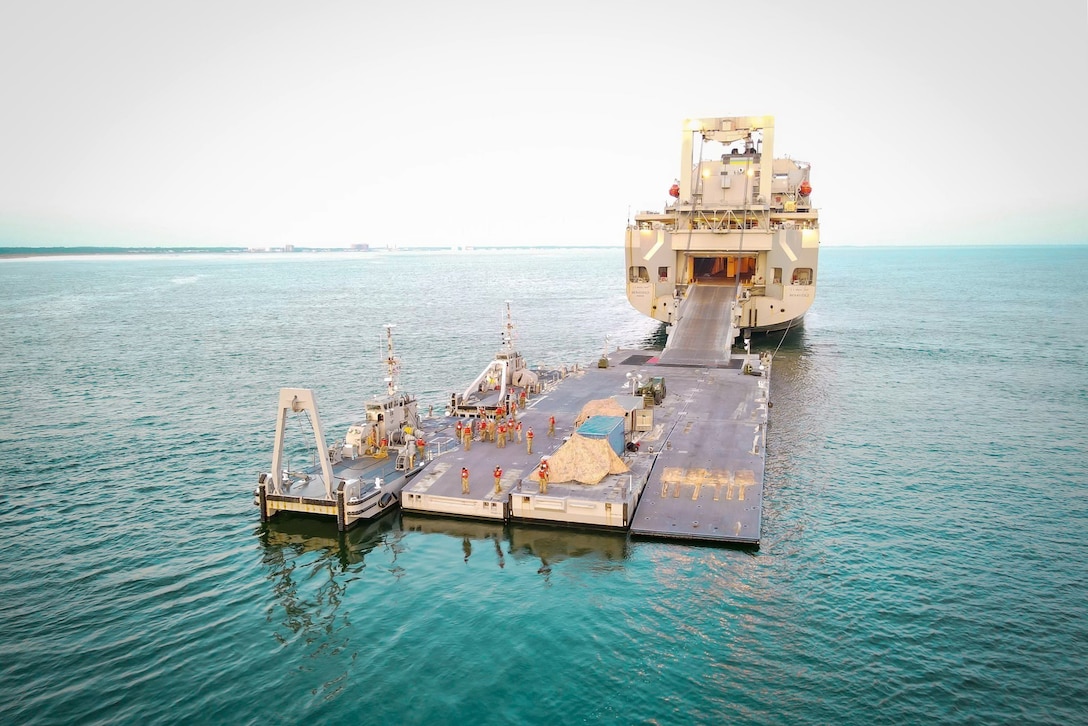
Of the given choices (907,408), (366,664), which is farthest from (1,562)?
(907,408)

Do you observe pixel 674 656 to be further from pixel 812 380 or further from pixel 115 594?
pixel 812 380

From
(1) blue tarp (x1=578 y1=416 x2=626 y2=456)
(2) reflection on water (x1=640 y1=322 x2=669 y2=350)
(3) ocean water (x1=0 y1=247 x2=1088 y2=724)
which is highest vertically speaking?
(1) blue tarp (x1=578 y1=416 x2=626 y2=456)

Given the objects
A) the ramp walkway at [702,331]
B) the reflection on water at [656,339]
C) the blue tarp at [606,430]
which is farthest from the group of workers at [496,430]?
→ the reflection on water at [656,339]

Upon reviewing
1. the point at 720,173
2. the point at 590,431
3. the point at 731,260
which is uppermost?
the point at 720,173

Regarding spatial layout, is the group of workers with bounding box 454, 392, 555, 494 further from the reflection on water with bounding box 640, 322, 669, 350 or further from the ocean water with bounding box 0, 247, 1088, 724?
the reflection on water with bounding box 640, 322, 669, 350

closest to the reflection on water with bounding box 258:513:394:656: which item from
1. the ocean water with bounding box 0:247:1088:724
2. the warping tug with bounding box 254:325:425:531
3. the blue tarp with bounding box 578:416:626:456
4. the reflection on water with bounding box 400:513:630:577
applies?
the ocean water with bounding box 0:247:1088:724

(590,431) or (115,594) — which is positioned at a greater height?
(590,431)

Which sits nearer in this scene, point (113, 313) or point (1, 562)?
point (1, 562)

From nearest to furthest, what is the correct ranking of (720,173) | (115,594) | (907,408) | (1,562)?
(115,594), (1,562), (907,408), (720,173)
